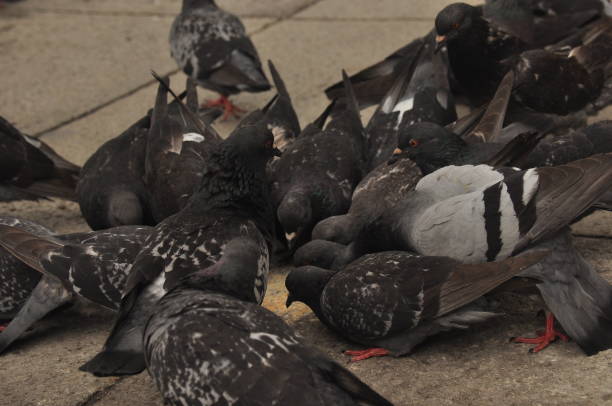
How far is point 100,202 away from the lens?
6.09 metres

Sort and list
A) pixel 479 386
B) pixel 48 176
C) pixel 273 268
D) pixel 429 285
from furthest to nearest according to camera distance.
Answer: pixel 48 176 < pixel 273 268 < pixel 429 285 < pixel 479 386

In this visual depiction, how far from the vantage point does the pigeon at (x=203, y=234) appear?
4344 mm

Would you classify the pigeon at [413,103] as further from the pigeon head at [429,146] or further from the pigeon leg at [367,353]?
the pigeon leg at [367,353]

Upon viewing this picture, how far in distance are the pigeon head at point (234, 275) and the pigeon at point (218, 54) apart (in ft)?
12.2

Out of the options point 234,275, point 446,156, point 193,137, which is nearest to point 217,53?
point 193,137

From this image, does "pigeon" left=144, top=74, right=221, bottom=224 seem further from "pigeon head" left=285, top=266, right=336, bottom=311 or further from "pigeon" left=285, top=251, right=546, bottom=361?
"pigeon" left=285, top=251, right=546, bottom=361

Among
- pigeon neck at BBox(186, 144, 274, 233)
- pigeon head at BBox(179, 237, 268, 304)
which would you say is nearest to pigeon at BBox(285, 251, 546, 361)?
pigeon head at BBox(179, 237, 268, 304)

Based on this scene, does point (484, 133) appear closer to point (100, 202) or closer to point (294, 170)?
point (294, 170)

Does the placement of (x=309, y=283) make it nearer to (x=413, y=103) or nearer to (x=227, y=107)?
(x=413, y=103)

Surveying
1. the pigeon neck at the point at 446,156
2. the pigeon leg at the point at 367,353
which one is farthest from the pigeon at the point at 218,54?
the pigeon leg at the point at 367,353

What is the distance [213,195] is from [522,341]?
1701mm

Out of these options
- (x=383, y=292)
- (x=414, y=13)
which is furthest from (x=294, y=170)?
(x=414, y=13)

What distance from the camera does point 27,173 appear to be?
6.53 metres

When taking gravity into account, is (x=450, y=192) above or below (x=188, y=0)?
below
